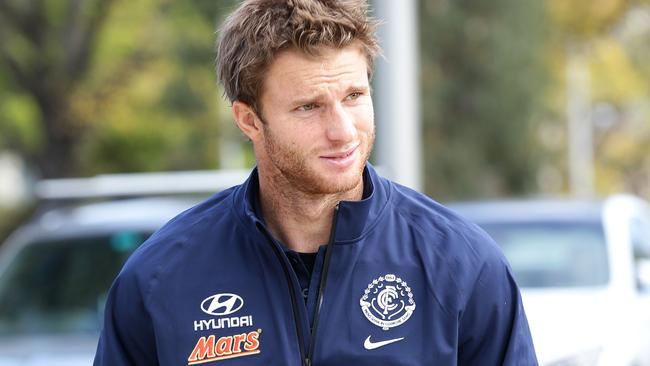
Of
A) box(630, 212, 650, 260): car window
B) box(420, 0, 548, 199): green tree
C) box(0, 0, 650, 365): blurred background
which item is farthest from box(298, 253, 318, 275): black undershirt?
box(420, 0, 548, 199): green tree

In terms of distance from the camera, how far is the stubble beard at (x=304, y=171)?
2590 mm


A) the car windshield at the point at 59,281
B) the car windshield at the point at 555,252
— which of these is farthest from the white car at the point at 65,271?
the car windshield at the point at 555,252

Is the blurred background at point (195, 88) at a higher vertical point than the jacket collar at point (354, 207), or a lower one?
lower

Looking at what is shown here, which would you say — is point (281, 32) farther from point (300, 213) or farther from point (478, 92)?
point (478, 92)

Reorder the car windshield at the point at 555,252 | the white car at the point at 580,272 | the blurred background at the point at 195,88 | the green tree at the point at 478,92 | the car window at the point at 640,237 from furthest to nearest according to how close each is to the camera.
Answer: the green tree at the point at 478,92 → the blurred background at the point at 195,88 → the car window at the point at 640,237 → the car windshield at the point at 555,252 → the white car at the point at 580,272

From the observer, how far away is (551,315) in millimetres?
7020

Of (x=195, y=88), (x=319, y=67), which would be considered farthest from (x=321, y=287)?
(x=195, y=88)

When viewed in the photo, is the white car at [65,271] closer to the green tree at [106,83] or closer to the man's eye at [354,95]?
the man's eye at [354,95]

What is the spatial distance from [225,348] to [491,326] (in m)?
0.55

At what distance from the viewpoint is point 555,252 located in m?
8.00

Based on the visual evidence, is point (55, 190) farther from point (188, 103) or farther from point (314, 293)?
point (188, 103)

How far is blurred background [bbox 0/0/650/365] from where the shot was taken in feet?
70.7

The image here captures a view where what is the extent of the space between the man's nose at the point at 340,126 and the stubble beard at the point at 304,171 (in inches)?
1.9

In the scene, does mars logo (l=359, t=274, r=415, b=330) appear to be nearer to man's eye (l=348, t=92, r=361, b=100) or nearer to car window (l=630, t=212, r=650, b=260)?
man's eye (l=348, t=92, r=361, b=100)
